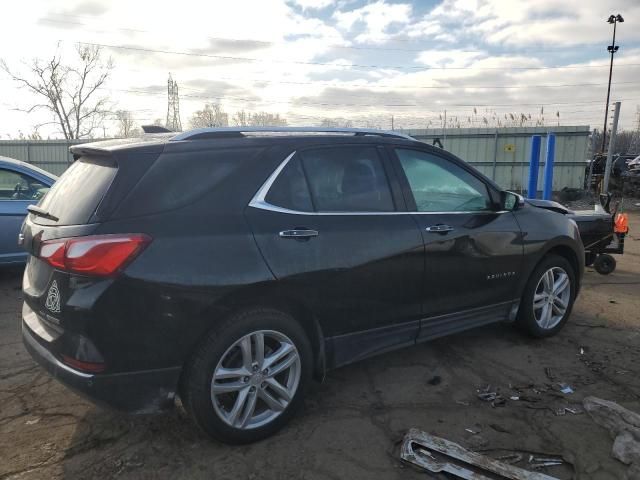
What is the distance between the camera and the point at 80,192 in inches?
110

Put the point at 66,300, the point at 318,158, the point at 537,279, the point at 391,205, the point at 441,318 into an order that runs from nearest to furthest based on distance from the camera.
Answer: the point at 66,300 < the point at 318,158 < the point at 391,205 < the point at 441,318 < the point at 537,279

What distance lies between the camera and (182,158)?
2809 millimetres

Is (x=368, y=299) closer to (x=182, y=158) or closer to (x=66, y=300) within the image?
(x=182, y=158)

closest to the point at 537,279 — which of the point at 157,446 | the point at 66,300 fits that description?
the point at 157,446

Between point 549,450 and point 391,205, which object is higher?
point 391,205

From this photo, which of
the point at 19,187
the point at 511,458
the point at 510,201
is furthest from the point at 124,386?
the point at 19,187

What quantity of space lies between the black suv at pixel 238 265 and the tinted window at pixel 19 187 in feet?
12.8

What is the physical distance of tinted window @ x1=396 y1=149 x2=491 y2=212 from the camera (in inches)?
145

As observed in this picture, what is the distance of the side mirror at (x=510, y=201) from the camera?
4199 millimetres

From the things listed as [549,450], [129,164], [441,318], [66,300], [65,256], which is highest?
[129,164]

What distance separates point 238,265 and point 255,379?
26.4 inches

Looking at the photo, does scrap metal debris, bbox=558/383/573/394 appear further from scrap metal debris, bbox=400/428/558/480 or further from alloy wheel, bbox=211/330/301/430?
alloy wheel, bbox=211/330/301/430

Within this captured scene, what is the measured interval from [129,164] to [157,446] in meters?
1.59

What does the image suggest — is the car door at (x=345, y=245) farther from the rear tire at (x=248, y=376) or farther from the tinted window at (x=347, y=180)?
the rear tire at (x=248, y=376)
